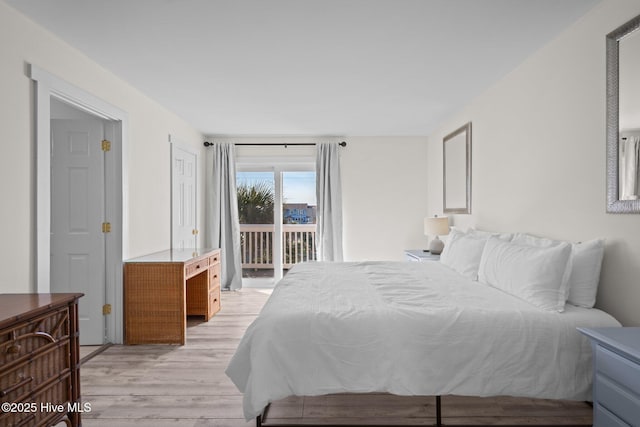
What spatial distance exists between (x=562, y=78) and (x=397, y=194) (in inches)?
136

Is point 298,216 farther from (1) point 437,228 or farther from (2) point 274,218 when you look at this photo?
(1) point 437,228

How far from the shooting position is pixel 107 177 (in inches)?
140

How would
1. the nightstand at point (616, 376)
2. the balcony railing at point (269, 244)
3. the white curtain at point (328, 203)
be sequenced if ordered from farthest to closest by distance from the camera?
the balcony railing at point (269, 244), the white curtain at point (328, 203), the nightstand at point (616, 376)

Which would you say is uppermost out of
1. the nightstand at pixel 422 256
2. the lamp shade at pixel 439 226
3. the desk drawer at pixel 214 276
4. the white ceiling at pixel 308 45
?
the white ceiling at pixel 308 45

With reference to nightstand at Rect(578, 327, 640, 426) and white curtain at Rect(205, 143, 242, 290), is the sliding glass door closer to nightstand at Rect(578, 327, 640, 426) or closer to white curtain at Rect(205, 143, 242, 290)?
white curtain at Rect(205, 143, 242, 290)

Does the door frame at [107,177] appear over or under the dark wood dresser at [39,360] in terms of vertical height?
over

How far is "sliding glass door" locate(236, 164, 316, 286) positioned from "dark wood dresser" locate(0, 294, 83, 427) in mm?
4134

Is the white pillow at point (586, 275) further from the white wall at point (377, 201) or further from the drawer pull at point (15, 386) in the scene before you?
the white wall at point (377, 201)

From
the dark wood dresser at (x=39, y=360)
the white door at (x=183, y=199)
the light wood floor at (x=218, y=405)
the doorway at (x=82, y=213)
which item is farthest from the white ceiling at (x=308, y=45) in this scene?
the light wood floor at (x=218, y=405)

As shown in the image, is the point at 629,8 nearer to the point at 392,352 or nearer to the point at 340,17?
the point at 340,17

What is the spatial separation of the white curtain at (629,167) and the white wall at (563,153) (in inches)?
5.2

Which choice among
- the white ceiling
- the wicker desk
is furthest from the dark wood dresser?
the white ceiling

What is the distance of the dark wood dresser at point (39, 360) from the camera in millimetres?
1646

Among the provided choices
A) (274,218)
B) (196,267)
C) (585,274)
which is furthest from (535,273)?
(274,218)
